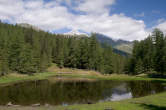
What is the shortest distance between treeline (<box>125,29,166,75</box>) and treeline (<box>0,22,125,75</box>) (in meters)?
19.2

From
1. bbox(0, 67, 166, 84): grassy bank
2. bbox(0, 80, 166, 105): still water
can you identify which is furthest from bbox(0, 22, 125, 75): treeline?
bbox(0, 80, 166, 105): still water

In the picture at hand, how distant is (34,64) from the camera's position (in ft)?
245

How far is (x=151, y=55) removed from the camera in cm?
9131

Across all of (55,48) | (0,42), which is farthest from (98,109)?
(55,48)

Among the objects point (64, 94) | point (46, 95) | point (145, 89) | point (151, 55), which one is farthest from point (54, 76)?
point (151, 55)

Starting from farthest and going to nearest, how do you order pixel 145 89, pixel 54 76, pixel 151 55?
pixel 151 55, pixel 54 76, pixel 145 89

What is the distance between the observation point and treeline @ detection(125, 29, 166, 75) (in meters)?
75.8

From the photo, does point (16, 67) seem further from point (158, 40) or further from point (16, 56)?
point (158, 40)

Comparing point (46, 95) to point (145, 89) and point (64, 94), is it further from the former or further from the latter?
point (145, 89)

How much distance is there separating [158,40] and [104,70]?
37.4m

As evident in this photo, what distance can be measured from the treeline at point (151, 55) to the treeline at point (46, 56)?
19225 mm

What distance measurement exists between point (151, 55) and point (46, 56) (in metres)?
64.4

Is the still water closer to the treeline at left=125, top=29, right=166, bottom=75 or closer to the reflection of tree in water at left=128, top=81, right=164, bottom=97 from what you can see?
the reflection of tree in water at left=128, top=81, right=164, bottom=97

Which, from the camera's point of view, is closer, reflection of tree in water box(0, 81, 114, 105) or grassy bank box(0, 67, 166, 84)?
reflection of tree in water box(0, 81, 114, 105)
